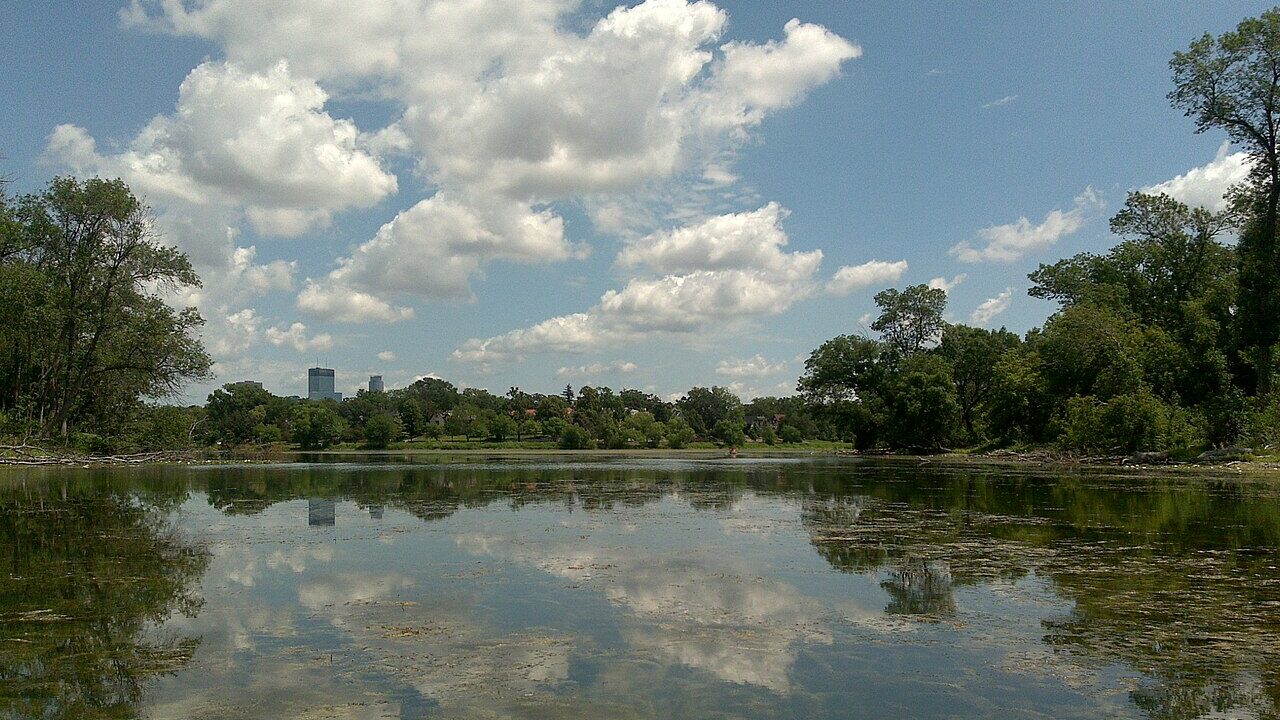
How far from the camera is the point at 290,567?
11453 mm

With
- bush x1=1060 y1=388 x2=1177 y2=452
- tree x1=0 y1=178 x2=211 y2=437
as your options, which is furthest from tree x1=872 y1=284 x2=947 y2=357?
tree x1=0 y1=178 x2=211 y2=437

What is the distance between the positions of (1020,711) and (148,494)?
24796mm

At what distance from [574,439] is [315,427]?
34.2 meters

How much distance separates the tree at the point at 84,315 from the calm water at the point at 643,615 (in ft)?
94.8

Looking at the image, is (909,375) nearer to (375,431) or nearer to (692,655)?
(692,655)

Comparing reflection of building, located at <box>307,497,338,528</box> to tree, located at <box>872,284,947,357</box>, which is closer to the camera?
reflection of building, located at <box>307,497,338,528</box>

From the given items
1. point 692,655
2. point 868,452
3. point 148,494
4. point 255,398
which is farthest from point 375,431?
point 692,655

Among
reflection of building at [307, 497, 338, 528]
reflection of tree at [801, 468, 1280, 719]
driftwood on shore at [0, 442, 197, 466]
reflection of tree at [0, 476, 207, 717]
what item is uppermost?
driftwood on shore at [0, 442, 197, 466]

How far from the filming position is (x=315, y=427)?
342 feet

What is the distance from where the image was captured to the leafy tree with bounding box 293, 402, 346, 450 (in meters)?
104

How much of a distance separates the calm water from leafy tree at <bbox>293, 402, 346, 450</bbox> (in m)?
91.5

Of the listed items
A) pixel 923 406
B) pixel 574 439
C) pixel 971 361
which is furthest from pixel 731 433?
pixel 923 406

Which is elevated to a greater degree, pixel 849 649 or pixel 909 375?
pixel 909 375

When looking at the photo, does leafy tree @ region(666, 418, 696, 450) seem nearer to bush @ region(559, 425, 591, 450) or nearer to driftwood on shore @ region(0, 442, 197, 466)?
bush @ region(559, 425, 591, 450)
